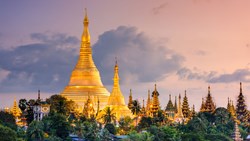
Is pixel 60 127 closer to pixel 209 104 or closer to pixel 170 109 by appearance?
pixel 209 104

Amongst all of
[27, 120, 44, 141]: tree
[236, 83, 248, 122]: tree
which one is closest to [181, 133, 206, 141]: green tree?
[27, 120, 44, 141]: tree

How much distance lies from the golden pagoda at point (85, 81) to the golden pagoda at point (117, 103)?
3814mm

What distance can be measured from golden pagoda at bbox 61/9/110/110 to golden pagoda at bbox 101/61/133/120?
3814 millimetres

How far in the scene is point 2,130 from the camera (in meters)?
62.6

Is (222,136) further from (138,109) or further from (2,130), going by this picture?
(138,109)

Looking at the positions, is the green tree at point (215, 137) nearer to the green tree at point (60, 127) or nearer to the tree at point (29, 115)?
the green tree at point (60, 127)

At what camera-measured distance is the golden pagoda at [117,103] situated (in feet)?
329

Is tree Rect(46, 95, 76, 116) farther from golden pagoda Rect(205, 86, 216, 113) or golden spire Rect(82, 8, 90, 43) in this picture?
golden pagoda Rect(205, 86, 216, 113)

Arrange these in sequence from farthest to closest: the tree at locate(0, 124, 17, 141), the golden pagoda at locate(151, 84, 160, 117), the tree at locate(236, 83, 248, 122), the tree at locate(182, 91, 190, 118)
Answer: the tree at locate(182, 91, 190, 118) → the golden pagoda at locate(151, 84, 160, 117) → the tree at locate(236, 83, 248, 122) → the tree at locate(0, 124, 17, 141)

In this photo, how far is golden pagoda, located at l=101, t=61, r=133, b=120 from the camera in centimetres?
10020

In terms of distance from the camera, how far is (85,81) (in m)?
111

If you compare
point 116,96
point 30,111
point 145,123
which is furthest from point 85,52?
point 145,123

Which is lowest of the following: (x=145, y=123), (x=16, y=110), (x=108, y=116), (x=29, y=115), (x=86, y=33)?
(x=145, y=123)

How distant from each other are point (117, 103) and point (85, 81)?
402 inches
